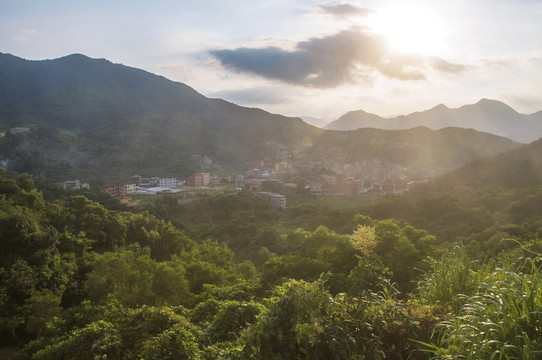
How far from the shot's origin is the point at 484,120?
261 feet

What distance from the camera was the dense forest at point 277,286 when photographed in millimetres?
2561

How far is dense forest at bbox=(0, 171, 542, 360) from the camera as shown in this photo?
256 cm

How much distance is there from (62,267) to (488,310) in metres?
11.2

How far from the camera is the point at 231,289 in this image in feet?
26.8

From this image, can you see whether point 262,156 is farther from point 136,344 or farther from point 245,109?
point 136,344

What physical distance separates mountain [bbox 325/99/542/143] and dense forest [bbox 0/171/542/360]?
5971 centimetres

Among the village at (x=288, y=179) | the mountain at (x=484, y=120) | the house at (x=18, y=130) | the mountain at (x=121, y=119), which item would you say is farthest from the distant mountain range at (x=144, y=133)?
the mountain at (x=484, y=120)

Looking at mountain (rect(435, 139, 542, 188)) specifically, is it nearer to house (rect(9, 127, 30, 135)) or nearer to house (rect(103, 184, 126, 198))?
house (rect(103, 184, 126, 198))

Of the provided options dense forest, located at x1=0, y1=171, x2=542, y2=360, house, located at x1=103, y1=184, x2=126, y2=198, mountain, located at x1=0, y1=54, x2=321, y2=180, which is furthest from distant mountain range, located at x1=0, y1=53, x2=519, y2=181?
dense forest, located at x1=0, y1=171, x2=542, y2=360

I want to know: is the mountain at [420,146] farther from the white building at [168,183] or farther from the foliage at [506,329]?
the foliage at [506,329]

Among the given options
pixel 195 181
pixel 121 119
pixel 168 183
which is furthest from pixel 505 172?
pixel 121 119

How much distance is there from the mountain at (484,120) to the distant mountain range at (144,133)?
20250 mm

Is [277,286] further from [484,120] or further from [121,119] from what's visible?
[484,120]

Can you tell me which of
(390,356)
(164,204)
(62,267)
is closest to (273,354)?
(390,356)
